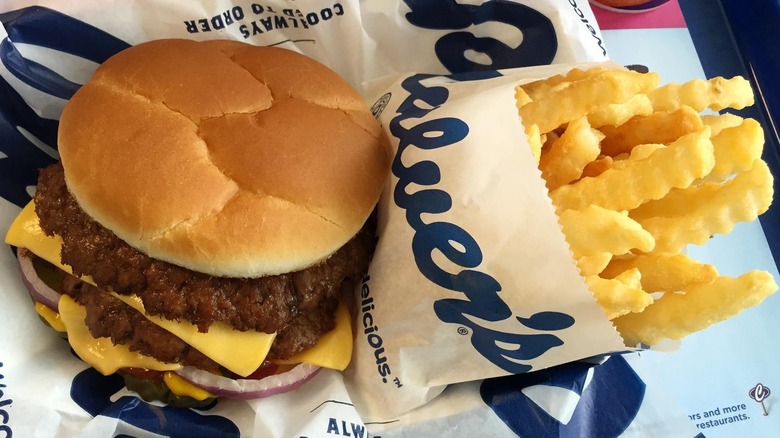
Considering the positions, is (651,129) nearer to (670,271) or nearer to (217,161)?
(670,271)

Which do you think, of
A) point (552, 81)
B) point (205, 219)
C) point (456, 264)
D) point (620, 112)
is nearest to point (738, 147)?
point (620, 112)

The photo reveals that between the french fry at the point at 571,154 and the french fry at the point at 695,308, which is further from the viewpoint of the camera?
the french fry at the point at 571,154

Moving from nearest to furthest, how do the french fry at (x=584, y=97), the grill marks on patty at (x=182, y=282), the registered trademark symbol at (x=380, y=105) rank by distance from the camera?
the french fry at (x=584, y=97) < the grill marks on patty at (x=182, y=282) < the registered trademark symbol at (x=380, y=105)

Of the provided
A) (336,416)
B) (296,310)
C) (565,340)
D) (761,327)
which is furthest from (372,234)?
(761,327)

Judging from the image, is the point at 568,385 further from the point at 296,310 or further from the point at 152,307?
the point at 152,307

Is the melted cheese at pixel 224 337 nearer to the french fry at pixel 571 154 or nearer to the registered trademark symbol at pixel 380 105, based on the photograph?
the registered trademark symbol at pixel 380 105

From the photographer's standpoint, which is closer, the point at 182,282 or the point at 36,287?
the point at 182,282

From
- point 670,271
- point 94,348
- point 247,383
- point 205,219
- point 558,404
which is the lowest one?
point 558,404

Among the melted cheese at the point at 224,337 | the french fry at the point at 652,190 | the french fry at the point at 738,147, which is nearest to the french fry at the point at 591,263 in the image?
the french fry at the point at 652,190
